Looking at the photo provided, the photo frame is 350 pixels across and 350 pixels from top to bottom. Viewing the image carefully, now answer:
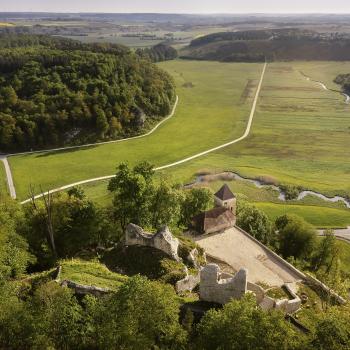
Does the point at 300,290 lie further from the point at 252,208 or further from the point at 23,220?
the point at 23,220

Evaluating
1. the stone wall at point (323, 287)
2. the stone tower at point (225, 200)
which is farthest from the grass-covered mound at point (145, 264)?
the stone tower at point (225, 200)

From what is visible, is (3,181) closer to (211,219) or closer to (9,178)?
(9,178)

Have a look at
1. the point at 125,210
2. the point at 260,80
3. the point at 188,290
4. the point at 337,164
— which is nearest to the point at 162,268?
the point at 188,290

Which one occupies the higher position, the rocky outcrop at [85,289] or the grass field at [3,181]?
the rocky outcrop at [85,289]

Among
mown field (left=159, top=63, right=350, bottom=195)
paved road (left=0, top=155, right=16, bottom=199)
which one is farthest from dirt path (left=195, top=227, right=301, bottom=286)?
paved road (left=0, top=155, right=16, bottom=199)

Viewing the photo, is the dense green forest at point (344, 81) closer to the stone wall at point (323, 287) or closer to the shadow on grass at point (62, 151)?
the shadow on grass at point (62, 151)

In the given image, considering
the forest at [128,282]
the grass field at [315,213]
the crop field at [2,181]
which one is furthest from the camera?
the crop field at [2,181]

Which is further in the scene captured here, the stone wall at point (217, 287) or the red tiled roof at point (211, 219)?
the red tiled roof at point (211, 219)
